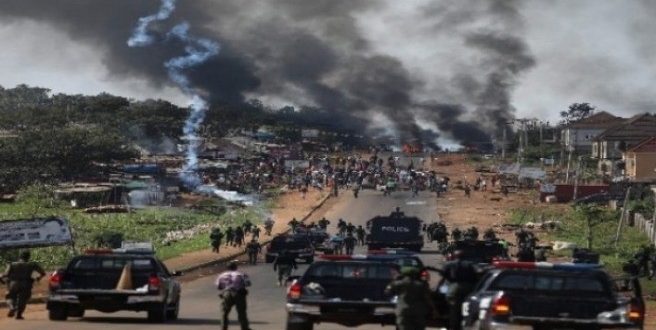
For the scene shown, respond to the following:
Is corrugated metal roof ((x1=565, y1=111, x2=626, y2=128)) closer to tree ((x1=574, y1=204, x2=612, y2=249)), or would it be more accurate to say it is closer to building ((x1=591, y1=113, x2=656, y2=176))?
building ((x1=591, y1=113, x2=656, y2=176))

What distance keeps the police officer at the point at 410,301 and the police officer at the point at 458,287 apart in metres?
1.82

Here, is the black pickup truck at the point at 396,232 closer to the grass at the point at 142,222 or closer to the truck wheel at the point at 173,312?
the grass at the point at 142,222

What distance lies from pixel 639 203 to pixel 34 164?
53680 millimetres

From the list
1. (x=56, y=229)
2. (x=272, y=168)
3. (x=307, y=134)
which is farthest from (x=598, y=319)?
(x=307, y=134)

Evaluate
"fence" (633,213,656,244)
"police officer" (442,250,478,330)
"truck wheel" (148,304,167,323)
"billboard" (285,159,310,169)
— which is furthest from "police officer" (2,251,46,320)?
"billboard" (285,159,310,169)

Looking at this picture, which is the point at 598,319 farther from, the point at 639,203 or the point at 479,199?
the point at 479,199

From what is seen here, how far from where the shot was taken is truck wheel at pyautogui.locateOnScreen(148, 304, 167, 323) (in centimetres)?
2575

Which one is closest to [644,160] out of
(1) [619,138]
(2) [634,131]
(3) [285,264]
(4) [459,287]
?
(1) [619,138]

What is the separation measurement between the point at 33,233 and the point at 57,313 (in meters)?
14.7

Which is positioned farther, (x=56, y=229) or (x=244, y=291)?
(x=56, y=229)

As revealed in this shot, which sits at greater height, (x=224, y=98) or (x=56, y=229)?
(x=224, y=98)

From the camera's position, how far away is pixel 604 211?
81.7 m

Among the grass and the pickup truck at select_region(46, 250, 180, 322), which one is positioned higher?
the grass

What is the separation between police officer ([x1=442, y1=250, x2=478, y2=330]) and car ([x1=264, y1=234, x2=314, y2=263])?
93.9ft
